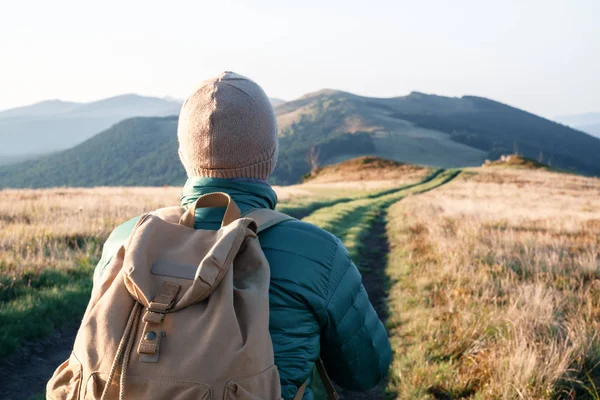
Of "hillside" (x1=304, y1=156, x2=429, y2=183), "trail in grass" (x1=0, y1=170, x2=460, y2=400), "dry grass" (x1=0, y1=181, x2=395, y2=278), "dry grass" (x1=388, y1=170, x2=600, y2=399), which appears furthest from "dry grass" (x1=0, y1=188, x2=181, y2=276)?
"hillside" (x1=304, y1=156, x2=429, y2=183)

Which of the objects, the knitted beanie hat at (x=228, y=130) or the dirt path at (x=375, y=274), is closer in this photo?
the knitted beanie hat at (x=228, y=130)

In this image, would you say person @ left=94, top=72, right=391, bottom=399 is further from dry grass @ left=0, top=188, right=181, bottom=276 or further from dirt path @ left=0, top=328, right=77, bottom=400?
dry grass @ left=0, top=188, right=181, bottom=276

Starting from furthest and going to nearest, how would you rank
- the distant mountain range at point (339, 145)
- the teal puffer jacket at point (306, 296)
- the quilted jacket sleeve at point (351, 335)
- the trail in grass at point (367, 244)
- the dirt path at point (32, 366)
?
the distant mountain range at point (339, 145), the trail in grass at point (367, 244), the dirt path at point (32, 366), the quilted jacket sleeve at point (351, 335), the teal puffer jacket at point (306, 296)

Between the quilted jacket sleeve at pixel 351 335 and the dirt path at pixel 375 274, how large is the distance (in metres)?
2.42

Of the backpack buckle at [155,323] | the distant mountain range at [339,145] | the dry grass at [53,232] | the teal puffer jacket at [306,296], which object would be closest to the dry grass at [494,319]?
the teal puffer jacket at [306,296]

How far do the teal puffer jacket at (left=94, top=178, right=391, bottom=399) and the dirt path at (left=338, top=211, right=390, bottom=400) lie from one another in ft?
8.39

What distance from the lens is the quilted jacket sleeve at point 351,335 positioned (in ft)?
6.66

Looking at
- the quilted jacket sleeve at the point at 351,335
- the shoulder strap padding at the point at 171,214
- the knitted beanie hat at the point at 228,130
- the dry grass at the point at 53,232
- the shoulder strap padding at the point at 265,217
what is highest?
the knitted beanie hat at the point at 228,130

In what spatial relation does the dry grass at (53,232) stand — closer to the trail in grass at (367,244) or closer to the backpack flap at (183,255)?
the trail in grass at (367,244)

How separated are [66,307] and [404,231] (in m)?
7.87

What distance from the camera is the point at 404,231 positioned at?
40.4 feet

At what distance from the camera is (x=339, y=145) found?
100438mm

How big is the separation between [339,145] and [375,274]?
304 feet

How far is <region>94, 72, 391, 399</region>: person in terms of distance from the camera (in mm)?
1930
